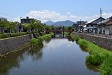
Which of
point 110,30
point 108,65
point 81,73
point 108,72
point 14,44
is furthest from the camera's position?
point 110,30

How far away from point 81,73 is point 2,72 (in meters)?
7.31

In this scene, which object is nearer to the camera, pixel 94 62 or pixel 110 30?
pixel 94 62

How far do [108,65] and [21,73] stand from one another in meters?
8.40

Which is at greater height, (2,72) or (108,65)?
(108,65)

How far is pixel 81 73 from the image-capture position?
17922 millimetres

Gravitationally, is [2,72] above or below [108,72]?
below

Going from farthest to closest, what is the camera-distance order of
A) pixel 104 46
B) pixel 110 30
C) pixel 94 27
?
1. pixel 94 27
2. pixel 110 30
3. pixel 104 46

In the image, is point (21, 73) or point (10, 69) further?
point (10, 69)

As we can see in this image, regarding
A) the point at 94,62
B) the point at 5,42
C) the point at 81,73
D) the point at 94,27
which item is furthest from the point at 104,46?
the point at 94,27

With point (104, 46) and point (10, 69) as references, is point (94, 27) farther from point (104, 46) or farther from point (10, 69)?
point (10, 69)

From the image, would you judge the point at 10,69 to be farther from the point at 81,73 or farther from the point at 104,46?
the point at 104,46

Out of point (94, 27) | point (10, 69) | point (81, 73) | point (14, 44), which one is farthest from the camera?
point (94, 27)

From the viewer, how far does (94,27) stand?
73.6 meters

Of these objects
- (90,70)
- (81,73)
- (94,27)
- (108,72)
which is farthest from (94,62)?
(94,27)
